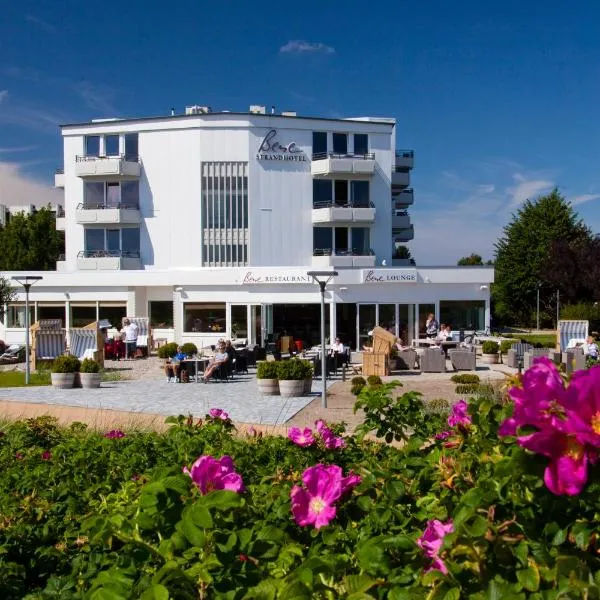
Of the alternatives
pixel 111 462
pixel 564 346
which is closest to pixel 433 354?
pixel 564 346

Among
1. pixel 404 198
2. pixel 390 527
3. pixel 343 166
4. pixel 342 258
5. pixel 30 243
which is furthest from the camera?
pixel 30 243

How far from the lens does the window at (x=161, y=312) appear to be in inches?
1344

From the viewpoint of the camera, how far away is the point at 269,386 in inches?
666

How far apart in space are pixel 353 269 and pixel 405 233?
2412cm

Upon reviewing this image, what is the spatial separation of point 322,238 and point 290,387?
79.4 ft

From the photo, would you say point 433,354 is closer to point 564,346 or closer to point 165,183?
point 564,346

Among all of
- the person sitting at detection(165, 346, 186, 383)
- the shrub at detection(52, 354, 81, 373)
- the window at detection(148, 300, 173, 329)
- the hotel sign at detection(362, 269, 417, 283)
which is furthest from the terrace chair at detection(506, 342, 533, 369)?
the window at detection(148, 300, 173, 329)

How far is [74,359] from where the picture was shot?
19.1m

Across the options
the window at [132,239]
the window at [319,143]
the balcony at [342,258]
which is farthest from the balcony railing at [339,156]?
the window at [132,239]

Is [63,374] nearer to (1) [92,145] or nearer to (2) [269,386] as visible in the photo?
(2) [269,386]

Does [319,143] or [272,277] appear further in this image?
[319,143]

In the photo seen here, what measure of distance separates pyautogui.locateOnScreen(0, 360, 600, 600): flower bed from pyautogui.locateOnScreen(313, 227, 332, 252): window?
36.2 meters

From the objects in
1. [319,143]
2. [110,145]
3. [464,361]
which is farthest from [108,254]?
[464,361]

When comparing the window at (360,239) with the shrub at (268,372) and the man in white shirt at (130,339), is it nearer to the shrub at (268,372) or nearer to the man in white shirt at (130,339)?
the man in white shirt at (130,339)
